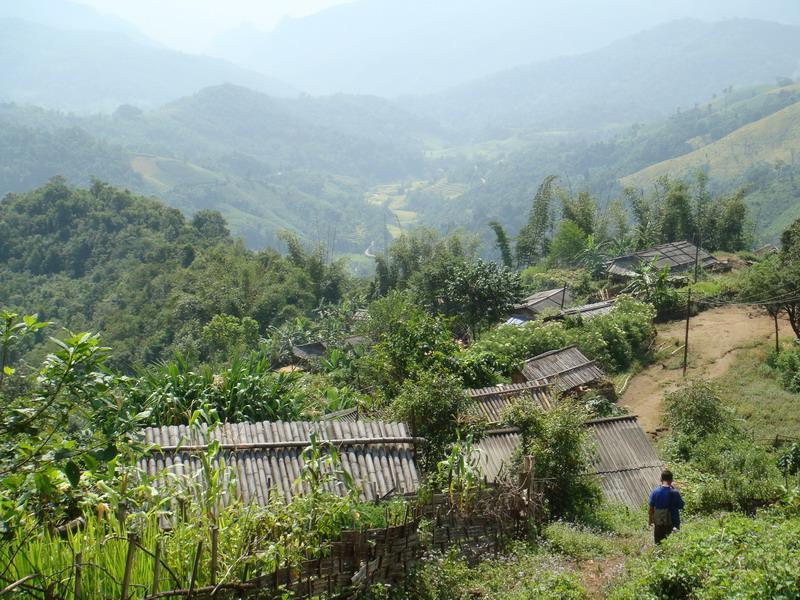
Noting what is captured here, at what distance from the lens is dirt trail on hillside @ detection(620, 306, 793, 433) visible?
54.9 ft

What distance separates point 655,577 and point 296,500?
2.88 meters

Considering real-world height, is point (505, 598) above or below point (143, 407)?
below

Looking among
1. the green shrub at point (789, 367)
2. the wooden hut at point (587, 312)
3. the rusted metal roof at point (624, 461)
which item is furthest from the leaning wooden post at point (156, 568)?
the wooden hut at point (587, 312)

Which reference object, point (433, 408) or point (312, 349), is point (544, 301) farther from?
point (433, 408)

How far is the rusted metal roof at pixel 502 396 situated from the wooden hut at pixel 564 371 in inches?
89.7

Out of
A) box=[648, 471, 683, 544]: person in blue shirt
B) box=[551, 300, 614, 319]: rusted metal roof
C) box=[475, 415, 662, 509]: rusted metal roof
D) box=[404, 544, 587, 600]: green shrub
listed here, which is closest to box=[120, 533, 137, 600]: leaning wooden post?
box=[404, 544, 587, 600]: green shrub

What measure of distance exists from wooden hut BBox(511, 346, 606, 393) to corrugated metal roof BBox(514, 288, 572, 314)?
8677 mm

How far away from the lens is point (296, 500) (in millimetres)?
5449

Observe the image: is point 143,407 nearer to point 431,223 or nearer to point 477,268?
point 477,268

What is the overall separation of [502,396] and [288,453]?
5498 mm

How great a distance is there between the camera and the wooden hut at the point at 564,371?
50.6ft

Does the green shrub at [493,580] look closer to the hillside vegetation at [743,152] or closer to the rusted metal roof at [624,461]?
the rusted metal roof at [624,461]

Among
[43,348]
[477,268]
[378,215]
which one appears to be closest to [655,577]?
[477,268]

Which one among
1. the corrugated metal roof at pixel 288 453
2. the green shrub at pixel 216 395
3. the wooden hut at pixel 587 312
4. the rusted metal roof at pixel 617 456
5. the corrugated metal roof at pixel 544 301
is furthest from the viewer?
the corrugated metal roof at pixel 544 301
